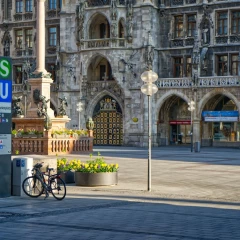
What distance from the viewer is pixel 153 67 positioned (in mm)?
64500

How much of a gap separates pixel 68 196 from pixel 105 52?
1785 inches

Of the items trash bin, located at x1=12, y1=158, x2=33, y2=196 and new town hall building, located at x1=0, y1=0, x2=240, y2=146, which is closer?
trash bin, located at x1=12, y1=158, x2=33, y2=196

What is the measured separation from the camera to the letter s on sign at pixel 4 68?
19.5m

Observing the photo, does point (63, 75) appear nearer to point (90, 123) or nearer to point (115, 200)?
point (90, 123)

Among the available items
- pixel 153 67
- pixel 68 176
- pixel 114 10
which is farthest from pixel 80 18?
pixel 68 176

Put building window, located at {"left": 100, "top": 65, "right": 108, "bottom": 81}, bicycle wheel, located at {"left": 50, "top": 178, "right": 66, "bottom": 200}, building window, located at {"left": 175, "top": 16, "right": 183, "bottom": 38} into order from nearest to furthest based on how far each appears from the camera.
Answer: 1. bicycle wheel, located at {"left": 50, "top": 178, "right": 66, "bottom": 200}
2. building window, located at {"left": 175, "top": 16, "right": 183, "bottom": 38}
3. building window, located at {"left": 100, "top": 65, "right": 108, "bottom": 81}

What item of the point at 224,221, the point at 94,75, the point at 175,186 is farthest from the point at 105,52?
the point at 224,221

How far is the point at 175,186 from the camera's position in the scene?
2419cm

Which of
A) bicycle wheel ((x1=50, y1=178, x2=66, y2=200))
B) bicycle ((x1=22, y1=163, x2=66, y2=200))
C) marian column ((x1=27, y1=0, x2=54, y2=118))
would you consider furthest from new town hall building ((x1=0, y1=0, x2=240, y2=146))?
bicycle ((x1=22, y1=163, x2=66, y2=200))

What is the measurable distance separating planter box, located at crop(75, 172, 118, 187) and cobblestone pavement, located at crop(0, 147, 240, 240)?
38 centimetres

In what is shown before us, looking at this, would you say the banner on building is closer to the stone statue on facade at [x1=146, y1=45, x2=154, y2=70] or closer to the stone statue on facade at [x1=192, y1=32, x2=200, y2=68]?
the stone statue on facade at [x1=192, y1=32, x2=200, y2=68]

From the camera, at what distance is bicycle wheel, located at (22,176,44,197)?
65.6ft

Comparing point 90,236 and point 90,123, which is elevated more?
point 90,123

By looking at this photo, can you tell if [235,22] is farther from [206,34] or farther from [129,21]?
[129,21]
